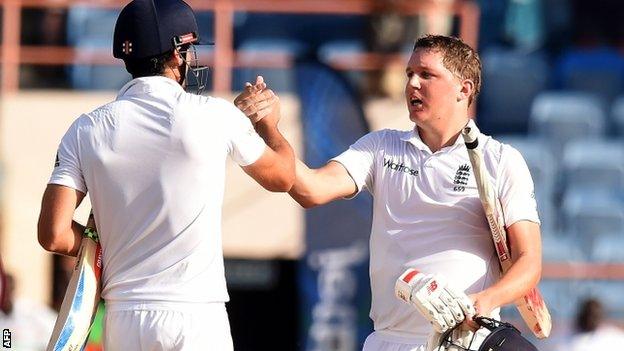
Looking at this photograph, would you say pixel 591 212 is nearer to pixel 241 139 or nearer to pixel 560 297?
pixel 560 297

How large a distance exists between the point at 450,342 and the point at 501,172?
0.68 metres

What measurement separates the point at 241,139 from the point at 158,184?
291 mm

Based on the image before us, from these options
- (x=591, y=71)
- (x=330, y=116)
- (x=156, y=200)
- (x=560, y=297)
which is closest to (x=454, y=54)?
(x=156, y=200)

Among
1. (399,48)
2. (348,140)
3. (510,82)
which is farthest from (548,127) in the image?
(348,140)

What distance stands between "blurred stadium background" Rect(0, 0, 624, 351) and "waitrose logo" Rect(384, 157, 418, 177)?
4454 mm

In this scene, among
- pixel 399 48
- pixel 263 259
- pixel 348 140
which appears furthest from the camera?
pixel 399 48

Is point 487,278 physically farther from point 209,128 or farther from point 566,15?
point 566,15

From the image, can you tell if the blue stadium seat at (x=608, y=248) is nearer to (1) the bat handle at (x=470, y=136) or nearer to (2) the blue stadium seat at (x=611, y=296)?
(2) the blue stadium seat at (x=611, y=296)

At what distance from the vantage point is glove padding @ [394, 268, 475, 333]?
4512 millimetres

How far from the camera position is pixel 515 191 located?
4895mm

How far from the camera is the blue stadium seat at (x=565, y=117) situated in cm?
1204

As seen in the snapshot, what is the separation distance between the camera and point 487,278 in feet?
16.3

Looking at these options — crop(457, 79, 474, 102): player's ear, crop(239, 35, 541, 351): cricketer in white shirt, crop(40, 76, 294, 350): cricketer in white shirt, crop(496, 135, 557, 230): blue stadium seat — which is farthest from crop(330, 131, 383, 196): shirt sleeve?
crop(496, 135, 557, 230): blue stadium seat

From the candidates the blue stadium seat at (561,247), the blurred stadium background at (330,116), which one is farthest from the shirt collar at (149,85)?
the blue stadium seat at (561,247)
